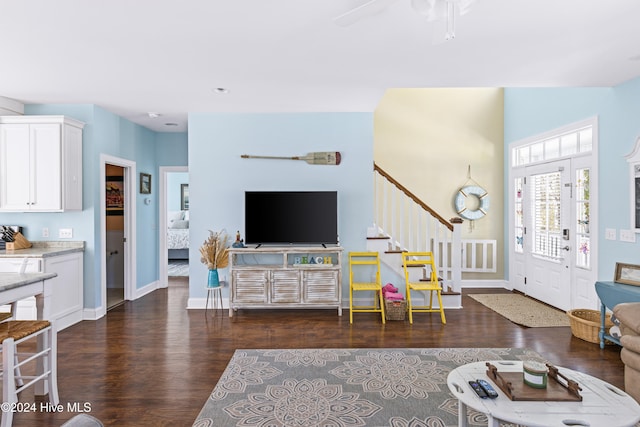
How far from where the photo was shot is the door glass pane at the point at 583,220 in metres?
4.60

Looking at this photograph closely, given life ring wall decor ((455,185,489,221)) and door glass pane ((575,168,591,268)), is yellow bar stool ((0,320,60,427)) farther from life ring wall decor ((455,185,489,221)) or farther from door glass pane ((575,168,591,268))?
life ring wall decor ((455,185,489,221))

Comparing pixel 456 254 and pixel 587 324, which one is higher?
pixel 456 254

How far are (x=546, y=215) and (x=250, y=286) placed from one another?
407 cm

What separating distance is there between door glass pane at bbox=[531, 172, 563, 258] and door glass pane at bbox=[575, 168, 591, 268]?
0.34 m

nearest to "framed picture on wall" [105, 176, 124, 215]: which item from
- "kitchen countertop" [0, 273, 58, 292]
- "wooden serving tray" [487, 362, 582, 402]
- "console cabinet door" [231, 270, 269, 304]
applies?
"console cabinet door" [231, 270, 269, 304]

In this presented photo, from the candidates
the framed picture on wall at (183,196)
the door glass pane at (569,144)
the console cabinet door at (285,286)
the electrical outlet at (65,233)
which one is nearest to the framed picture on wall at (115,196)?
the electrical outlet at (65,233)

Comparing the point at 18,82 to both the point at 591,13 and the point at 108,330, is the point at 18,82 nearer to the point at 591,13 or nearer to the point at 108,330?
the point at 108,330

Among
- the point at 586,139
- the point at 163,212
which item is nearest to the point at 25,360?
the point at 163,212

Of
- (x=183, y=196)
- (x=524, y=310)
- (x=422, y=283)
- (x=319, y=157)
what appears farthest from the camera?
(x=183, y=196)

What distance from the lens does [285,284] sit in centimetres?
486

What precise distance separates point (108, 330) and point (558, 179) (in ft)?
18.9

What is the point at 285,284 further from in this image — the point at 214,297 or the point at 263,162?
the point at 263,162

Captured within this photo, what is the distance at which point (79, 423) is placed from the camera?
113 cm

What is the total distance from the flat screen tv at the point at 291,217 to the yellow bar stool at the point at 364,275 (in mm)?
418
